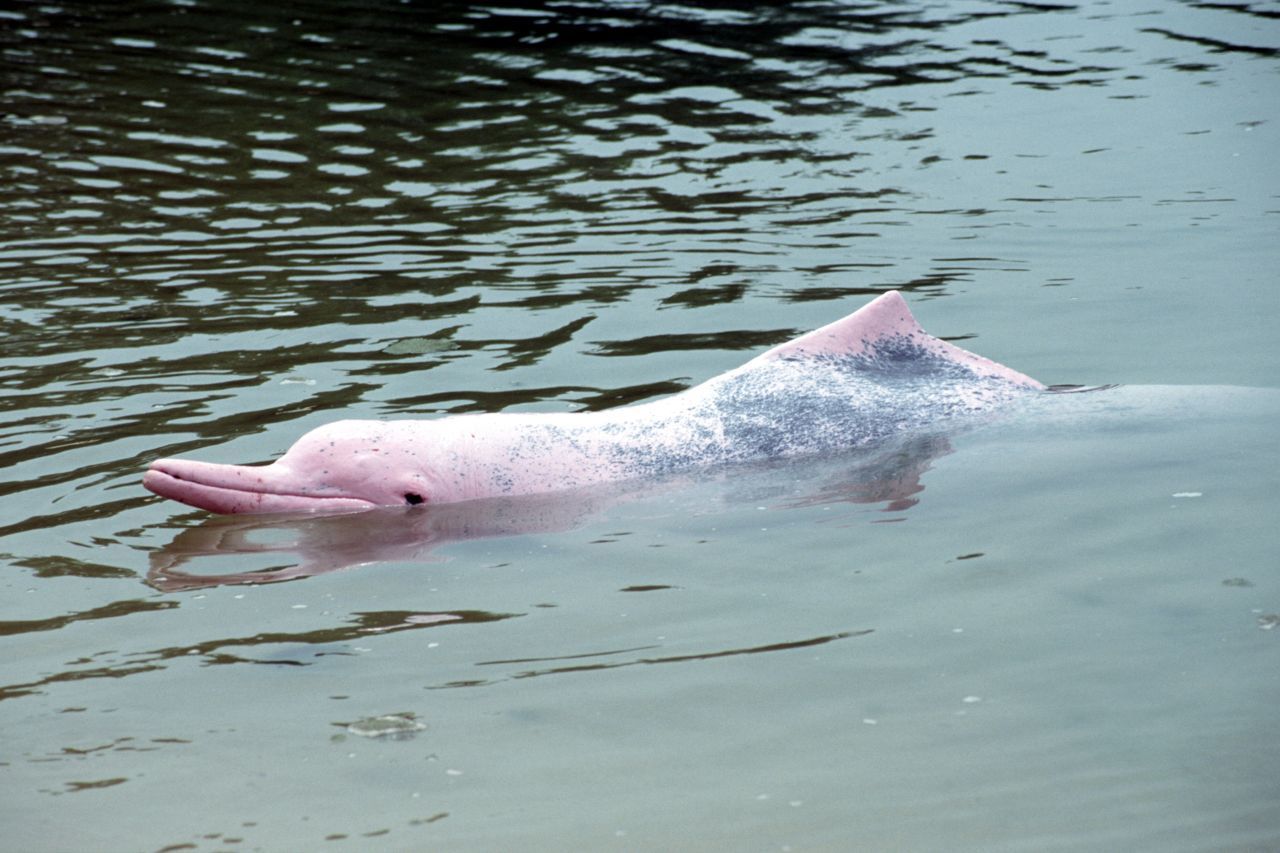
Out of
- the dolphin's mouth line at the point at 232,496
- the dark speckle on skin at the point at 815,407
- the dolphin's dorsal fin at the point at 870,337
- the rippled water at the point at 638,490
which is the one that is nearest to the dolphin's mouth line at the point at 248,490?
the dolphin's mouth line at the point at 232,496

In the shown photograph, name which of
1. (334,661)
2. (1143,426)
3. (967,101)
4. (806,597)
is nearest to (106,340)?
(334,661)

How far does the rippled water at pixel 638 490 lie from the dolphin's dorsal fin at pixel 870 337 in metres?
0.63

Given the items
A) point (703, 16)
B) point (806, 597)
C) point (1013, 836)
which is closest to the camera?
point (1013, 836)

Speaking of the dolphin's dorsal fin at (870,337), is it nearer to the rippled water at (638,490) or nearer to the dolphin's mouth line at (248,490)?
the rippled water at (638,490)

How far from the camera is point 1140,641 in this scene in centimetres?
543

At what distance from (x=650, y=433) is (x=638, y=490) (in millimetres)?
327

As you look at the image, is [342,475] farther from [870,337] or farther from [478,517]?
[870,337]

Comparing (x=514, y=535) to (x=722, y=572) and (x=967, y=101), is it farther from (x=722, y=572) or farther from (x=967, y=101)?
(x=967, y=101)

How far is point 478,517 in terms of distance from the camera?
6.77 metres

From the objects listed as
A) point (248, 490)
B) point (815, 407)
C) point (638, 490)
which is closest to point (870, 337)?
point (815, 407)

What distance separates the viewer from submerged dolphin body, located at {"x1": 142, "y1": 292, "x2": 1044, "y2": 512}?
681cm

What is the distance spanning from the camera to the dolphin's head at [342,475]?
676cm

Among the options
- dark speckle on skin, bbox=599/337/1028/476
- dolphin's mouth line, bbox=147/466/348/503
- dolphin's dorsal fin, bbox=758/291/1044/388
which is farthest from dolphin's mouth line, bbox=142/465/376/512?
dolphin's dorsal fin, bbox=758/291/1044/388

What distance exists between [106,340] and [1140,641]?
6.34 m
